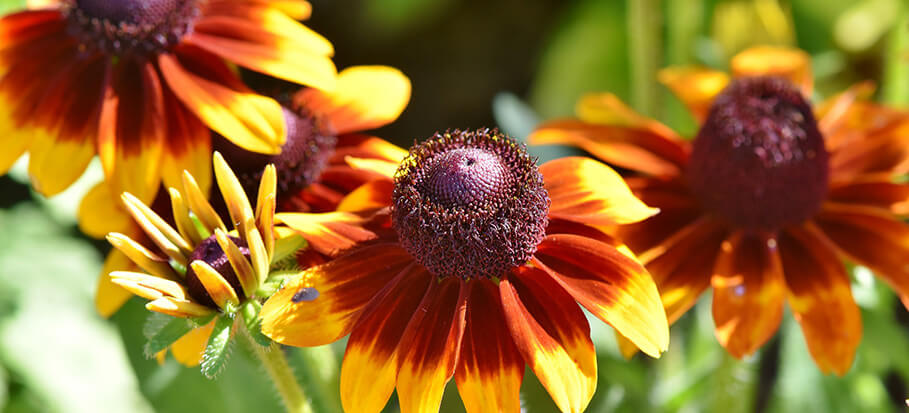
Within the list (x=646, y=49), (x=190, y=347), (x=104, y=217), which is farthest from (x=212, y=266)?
(x=646, y=49)

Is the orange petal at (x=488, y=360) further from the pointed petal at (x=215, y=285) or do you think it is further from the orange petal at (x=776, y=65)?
the orange petal at (x=776, y=65)

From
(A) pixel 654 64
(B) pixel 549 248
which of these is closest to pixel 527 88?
(A) pixel 654 64

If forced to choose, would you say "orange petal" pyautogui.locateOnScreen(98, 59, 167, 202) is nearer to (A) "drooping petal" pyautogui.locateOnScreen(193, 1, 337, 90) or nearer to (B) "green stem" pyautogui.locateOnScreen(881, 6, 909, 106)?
(A) "drooping petal" pyautogui.locateOnScreen(193, 1, 337, 90)

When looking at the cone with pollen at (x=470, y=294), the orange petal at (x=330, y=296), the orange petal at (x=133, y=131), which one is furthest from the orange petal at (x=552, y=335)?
the orange petal at (x=133, y=131)

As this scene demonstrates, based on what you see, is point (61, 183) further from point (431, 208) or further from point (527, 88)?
point (527, 88)

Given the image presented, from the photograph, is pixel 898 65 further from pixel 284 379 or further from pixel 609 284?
pixel 284 379

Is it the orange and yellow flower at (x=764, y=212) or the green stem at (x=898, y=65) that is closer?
the orange and yellow flower at (x=764, y=212)

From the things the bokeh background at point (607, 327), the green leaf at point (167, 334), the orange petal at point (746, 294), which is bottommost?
the bokeh background at point (607, 327)
